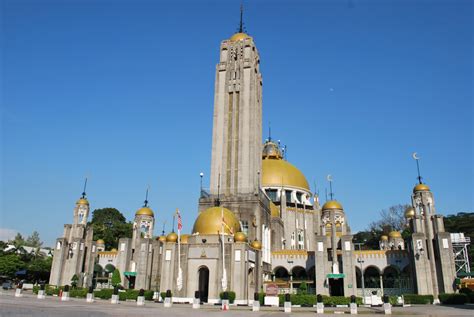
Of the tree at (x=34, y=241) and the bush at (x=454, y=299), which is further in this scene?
the tree at (x=34, y=241)

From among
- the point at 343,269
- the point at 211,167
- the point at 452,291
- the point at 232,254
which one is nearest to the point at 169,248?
the point at 232,254

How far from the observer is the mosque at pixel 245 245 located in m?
35.8

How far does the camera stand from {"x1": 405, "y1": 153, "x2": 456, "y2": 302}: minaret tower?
3747 cm

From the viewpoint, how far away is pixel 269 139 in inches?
2965

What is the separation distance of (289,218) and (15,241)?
46.5 metres

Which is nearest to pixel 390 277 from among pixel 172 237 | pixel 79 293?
pixel 172 237

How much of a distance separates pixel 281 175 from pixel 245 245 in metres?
27.8

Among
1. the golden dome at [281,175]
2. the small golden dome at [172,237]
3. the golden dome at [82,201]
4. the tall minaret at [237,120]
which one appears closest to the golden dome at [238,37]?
the tall minaret at [237,120]

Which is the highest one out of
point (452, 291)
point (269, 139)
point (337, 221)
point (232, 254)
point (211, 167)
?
point (269, 139)

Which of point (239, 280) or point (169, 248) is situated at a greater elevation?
point (169, 248)

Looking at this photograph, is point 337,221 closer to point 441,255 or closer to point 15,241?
point 441,255

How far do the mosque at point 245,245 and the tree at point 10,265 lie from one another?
35.9ft

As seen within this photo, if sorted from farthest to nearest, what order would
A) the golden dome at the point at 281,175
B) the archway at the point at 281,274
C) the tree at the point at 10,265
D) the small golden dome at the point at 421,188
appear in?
the golden dome at the point at 281,175, the tree at the point at 10,265, the archway at the point at 281,274, the small golden dome at the point at 421,188

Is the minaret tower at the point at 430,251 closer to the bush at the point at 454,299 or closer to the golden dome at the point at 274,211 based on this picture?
the bush at the point at 454,299
